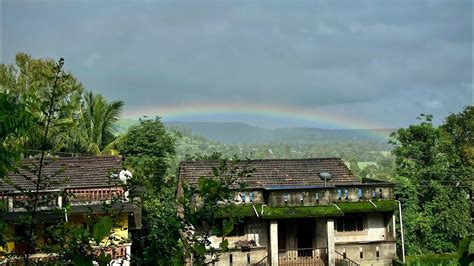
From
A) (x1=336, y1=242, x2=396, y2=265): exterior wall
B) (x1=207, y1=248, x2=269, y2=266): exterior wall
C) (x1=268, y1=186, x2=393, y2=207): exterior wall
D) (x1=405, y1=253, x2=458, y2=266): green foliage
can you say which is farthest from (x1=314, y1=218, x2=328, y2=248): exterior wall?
(x1=405, y1=253, x2=458, y2=266): green foliage

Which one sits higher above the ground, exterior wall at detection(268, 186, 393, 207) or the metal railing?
exterior wall at detection(268, 186, 393, 207)

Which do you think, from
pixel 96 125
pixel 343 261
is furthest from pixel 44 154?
pixel 96 125

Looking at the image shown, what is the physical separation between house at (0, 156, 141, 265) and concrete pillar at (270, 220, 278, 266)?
634 cm

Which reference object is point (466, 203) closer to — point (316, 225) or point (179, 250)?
point (316, 225)

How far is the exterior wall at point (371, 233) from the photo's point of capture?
2270cm

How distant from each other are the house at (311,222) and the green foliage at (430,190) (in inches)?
242

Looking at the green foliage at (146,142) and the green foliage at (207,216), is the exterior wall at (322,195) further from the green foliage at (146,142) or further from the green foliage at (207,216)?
the green foliage at (207,216)

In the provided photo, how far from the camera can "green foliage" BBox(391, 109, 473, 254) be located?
27.9m

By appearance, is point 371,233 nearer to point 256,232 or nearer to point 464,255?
point 256,232

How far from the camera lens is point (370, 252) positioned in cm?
2192

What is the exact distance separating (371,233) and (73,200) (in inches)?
561

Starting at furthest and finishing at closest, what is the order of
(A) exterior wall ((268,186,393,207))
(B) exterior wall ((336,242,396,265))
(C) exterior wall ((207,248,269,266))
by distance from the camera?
(B) exterior wall ((336,242,396,265)) < (A) exterior wall ((268,186,393,207)) < (C) exterior wall ((207,248,269,266))

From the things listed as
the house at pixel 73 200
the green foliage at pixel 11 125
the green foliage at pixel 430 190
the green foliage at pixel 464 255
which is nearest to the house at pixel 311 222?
the house at pixel 73 200

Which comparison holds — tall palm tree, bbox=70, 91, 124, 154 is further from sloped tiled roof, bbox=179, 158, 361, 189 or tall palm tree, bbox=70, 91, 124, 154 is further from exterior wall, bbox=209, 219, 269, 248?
exterior wall, bbox=209, 219, 269, 248
